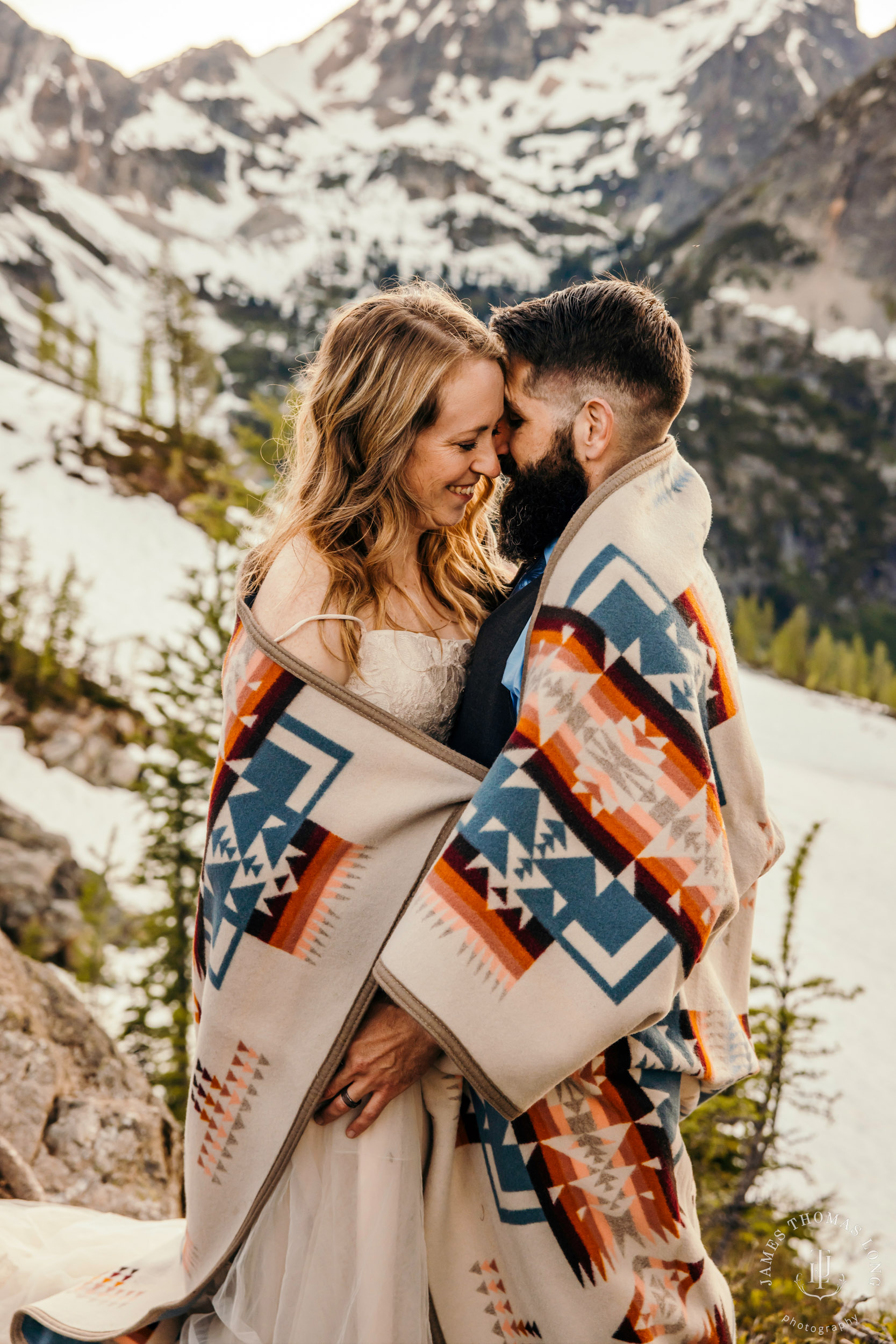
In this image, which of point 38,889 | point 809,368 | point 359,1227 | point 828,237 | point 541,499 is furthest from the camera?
point 828,237

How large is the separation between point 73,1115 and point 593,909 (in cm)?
248

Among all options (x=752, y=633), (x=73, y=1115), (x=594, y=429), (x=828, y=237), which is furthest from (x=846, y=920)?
(x=828, y=237)

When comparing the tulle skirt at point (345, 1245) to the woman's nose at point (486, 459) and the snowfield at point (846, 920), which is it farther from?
the snowfield at point (846, 920)

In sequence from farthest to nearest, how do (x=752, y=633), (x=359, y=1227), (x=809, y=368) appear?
1. (x=809, y=368)
2. (x=752, y=633)
3. (x=359, y=1227)

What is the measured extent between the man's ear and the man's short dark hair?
0.13 ft

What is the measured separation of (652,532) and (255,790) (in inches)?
38.7

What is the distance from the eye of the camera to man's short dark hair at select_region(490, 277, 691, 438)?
1999 mm

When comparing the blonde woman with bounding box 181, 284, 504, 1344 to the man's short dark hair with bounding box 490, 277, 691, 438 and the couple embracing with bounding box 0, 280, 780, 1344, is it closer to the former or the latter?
the couple embracing with bounding box 0, 280, 780, 1344

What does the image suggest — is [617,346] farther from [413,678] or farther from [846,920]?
[846,920]

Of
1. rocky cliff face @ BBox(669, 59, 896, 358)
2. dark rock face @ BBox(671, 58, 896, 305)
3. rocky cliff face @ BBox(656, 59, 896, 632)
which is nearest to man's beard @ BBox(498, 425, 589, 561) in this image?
rocky cliff face @ BBox(656, 59, 896, 632)

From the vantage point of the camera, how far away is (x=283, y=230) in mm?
152750

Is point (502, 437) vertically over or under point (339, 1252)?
over

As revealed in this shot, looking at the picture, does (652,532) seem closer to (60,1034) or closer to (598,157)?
(60,1034)

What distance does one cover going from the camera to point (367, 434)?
217 cm
